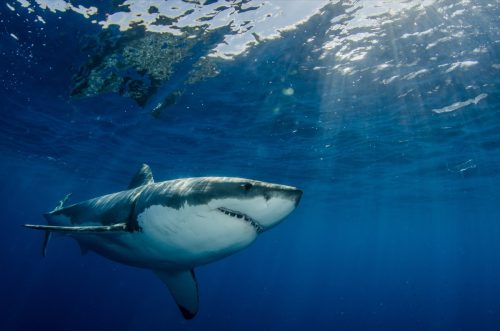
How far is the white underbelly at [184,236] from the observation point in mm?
3404

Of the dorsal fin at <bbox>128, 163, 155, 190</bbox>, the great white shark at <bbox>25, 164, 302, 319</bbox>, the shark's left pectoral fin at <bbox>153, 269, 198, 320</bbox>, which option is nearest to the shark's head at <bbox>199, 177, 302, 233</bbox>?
the great white shark at <bbox>25, 164, 302, 319</bbox>

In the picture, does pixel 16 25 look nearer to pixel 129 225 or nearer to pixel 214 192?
pixel 129 225

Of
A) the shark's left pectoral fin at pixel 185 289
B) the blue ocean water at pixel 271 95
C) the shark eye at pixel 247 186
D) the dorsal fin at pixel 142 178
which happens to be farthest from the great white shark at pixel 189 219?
the blue ocean water at pixel 271 95

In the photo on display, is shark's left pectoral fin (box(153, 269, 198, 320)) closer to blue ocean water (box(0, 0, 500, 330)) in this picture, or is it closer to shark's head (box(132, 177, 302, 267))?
shark's head (box(132, 177, 302, 267))

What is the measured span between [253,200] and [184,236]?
1226mm

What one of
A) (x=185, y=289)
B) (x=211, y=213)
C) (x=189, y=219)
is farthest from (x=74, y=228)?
(x=185, y=289)

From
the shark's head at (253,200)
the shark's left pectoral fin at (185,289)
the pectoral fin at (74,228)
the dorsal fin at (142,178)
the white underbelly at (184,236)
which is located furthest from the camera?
the dorsal fin at (142,178)

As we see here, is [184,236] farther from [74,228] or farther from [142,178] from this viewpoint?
[142,178]

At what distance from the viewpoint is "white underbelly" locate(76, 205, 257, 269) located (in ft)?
11.2

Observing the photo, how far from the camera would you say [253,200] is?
10.0 feet

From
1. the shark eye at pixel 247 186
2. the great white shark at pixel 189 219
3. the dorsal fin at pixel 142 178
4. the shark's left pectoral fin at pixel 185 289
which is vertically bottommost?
the shark's left pectoral fin at pixel 185 289

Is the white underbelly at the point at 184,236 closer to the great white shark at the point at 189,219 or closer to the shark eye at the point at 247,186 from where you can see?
the great white shark at the point at 189,219

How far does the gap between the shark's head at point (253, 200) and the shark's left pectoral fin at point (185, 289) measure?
114 inches

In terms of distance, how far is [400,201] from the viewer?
39.4 m
